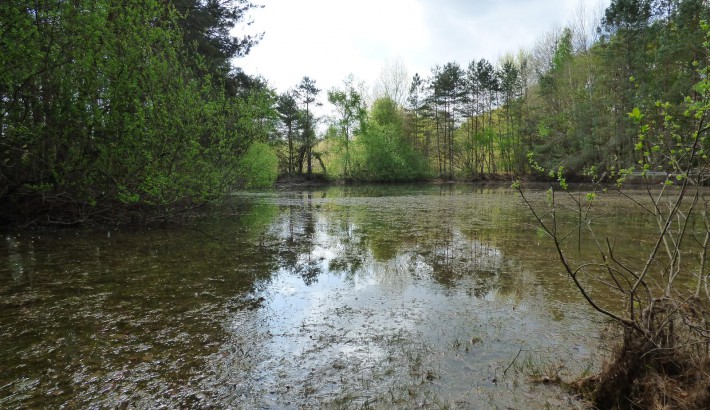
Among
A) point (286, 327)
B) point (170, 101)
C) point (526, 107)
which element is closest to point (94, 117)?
point (170, 101)

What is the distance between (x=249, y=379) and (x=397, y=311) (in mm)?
1997

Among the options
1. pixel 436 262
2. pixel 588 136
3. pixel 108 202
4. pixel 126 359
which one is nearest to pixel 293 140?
pixel 588 136

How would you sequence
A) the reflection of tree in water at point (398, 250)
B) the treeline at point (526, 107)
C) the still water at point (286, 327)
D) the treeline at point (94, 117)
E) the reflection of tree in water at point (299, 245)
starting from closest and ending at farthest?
the still water at point (286, 327), the reflection of tree in water at point (398, 250), the reflection of tree in water at point (299, 245), the treeline at point (94, 117), the treeline at point (526, 107)

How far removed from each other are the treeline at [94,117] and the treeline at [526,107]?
80.9ft

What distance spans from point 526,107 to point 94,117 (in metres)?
42.0

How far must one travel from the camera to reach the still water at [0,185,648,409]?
2.74m

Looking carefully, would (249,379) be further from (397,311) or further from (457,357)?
(397,311)

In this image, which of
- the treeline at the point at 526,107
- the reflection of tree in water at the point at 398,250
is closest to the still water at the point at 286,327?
the reflection of tree in water at the point at 398,250

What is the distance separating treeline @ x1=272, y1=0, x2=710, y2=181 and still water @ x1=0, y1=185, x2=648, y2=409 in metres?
22.9

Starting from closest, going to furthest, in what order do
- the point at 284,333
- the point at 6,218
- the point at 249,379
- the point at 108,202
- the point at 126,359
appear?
the point at 249,379, the point at 126,359, the point at 284,333, the point at 6,218, the point at 108,202

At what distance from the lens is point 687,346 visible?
2.32 metres

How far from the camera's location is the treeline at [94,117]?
7840mm

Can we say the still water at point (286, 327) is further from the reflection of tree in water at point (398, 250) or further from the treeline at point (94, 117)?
the treeline at point (94, 117)

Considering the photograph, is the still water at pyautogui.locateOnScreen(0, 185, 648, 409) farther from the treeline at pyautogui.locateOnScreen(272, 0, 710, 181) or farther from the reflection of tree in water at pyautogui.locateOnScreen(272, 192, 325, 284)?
the treeline at pyautogui.locateOnScreen(272, 0, 710, 181)
